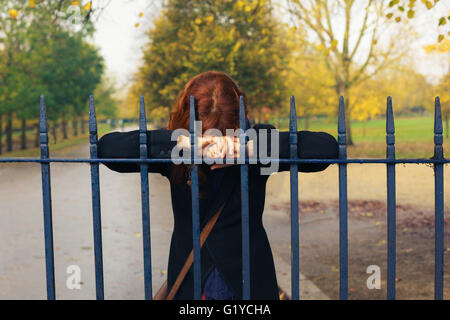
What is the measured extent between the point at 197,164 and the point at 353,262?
15.9 ft

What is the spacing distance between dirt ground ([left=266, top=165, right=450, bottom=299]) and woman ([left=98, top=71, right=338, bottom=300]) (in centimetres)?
315

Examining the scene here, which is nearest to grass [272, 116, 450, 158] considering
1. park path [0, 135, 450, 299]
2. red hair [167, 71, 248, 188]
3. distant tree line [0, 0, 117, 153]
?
red hair [167, 71, 248, 188]

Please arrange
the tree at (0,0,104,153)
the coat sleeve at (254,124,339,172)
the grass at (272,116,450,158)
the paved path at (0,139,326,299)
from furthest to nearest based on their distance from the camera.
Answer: the tree at (0,0,104,153)
the grass at (272,116,450,158)
the paved path at (0,139,326,299)
the coat sleeve at (254,124,339,172)

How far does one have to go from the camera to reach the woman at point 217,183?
93.2 inches

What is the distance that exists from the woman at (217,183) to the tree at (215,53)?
19.9 meters

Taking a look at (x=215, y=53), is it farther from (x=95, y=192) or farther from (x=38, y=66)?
(x=95, y=192)

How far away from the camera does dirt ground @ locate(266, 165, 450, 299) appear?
586 cm

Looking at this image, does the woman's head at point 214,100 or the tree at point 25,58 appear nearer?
the woman's head at point 214,100

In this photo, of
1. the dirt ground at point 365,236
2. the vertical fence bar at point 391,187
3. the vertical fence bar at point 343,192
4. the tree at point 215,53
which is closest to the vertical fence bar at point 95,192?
the vertical fence bar at point 343,192

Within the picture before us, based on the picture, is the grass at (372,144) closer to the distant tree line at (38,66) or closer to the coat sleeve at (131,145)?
the coat sleeve at (131,145)

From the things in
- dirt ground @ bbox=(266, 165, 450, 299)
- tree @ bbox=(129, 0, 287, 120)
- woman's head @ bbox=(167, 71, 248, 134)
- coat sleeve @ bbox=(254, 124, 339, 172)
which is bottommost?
dirt ground @ bbox=(266, 165, 450, 299)

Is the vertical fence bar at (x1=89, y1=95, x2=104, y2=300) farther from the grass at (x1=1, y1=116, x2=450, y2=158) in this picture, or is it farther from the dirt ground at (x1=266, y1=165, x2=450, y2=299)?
the dirt ground at (x1=266, y1=165, x2=450, y2=299)

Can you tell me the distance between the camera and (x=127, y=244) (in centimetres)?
779
